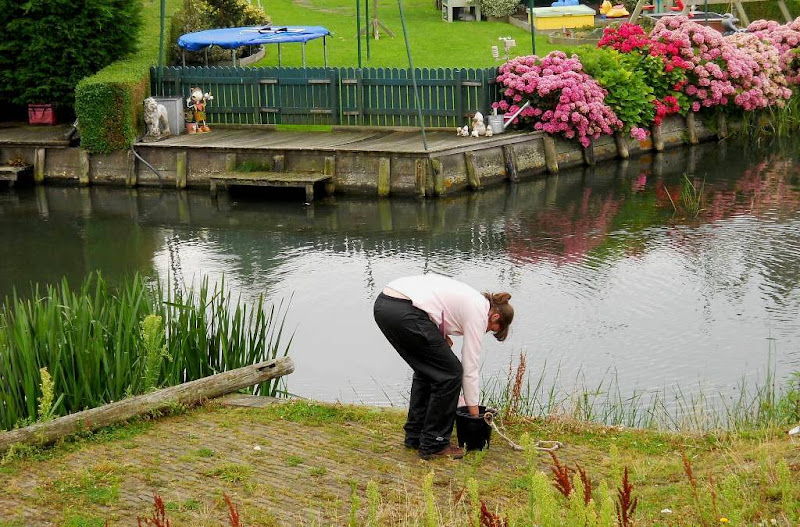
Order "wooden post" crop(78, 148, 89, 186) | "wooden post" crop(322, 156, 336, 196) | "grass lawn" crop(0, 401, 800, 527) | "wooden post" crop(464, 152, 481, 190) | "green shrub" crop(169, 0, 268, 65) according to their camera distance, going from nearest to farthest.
A: "grass lawn" crop(0, 401, 800, 527)
"wooden post" crop(464, 152, 481, 190)
"wooden post" crop(322, 156, 336, 196)
"wooden post" crop(78, 148, 89, 186)
"green shrub" crop(169, 0, 268, 65)

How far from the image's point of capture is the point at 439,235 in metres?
19.7

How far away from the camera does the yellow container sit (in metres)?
37.3

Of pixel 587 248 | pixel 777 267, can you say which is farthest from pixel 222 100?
pixel 777 267

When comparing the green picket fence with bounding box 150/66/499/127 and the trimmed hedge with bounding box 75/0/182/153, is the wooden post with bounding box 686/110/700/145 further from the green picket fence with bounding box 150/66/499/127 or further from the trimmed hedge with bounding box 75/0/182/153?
the trimmed hedge with bounding box 75/0/182/153

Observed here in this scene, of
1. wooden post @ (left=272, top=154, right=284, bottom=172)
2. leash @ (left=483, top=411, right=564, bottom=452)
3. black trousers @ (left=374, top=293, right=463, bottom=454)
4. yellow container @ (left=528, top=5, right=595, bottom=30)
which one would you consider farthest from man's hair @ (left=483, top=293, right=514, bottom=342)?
Answer: yellow container @ (left=528, top=5, right=595, bottom=30)

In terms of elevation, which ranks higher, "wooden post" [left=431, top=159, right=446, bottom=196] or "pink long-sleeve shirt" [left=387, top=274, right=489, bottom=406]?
"pink long-sleeve shirt" [left=387, top=274, right=489, bottom=406]

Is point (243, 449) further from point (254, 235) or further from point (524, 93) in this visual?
point (524, 93)

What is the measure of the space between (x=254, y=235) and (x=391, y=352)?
23.1 ft

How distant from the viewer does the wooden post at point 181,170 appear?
24.2 m

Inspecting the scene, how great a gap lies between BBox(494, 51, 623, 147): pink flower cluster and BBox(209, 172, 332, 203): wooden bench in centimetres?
419

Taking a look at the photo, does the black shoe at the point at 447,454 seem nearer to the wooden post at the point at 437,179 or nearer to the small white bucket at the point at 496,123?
the wooden post at the point at 437,179

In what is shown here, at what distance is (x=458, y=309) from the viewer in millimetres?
8344

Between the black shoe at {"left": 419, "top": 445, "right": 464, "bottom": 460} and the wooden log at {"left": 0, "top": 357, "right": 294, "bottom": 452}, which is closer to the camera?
the black shoe at {"left": 419, "top": 445, "right": 464, "bottom": 460}

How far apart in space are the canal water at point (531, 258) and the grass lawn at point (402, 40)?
846cm
